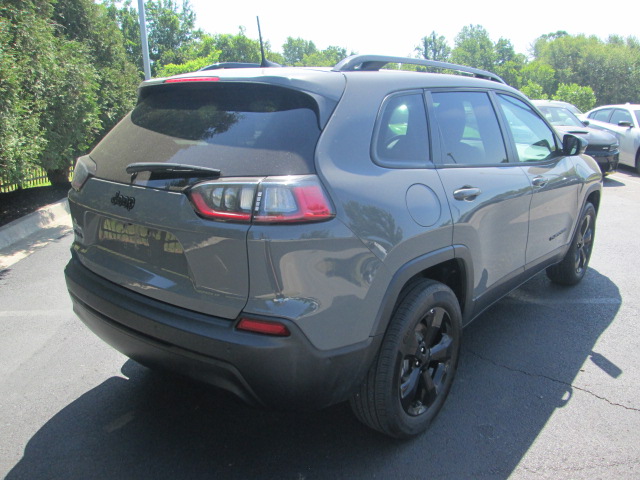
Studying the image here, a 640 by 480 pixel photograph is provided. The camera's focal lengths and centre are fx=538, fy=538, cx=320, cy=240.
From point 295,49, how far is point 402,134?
126695 mm

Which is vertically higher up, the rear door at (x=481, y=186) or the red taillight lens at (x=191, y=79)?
the red taillight lens at (x=191, y=79)

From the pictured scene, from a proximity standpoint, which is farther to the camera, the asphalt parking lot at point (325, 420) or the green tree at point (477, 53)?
the green tree at point (477, 53)

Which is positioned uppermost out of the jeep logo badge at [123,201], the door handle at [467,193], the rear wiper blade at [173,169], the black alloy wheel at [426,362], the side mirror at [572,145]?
the rear wiper blade at [173,169]

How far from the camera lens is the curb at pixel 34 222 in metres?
6.32

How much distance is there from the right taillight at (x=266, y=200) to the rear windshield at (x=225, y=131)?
0.21 feet

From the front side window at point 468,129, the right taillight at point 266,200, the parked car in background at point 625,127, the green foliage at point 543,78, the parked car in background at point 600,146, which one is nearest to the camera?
the right taillight at point 266,200

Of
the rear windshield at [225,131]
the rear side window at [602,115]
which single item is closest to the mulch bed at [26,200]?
the rear windshield at [225,131]

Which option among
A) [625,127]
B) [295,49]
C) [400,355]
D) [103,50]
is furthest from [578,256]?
[295,49]

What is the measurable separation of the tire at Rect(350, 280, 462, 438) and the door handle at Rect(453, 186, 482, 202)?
482 mm

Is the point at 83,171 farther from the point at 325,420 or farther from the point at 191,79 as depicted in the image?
the point at 325,420

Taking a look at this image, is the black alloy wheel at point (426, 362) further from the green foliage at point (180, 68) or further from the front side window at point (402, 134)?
the green foliage at point (180, 68)

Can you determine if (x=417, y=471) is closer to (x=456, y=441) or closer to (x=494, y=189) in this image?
(x=456, y=441)

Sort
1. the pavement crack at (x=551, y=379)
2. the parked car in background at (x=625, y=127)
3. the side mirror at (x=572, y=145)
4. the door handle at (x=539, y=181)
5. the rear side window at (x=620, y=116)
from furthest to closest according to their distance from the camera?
the rear side window at (x=620, y=116) < the parked car in background at (x=625, y=127) < the side mirror at (x=572, y=145) < the door handle at (x=539, y=181) < the pavement crack at (x=551, y=379)

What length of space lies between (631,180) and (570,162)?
917 cm
